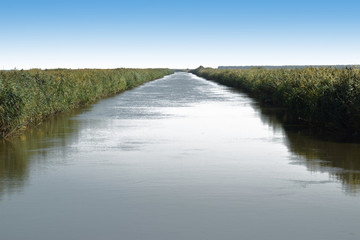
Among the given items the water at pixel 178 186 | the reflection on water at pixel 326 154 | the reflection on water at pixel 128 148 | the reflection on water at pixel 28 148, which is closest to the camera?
the water at pixel 178 186

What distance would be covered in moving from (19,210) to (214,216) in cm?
315

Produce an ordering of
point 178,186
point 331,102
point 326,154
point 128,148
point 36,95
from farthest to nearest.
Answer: point 36,95, point 331,102, point 128,148, point 326,154, point 178,186

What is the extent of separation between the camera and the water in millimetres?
7004

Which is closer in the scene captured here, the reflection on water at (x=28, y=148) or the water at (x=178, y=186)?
the water at (x=178, y=186)

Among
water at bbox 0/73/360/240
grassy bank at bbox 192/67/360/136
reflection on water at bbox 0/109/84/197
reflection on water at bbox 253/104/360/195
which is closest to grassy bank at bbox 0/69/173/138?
reflection on water at bbox 0/109/84/197

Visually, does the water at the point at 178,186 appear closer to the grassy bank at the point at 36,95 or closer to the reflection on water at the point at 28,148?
the reflection on water at the point at 28,148

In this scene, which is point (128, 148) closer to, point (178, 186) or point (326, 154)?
point (178, 186)

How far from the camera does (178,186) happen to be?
31.3 feet

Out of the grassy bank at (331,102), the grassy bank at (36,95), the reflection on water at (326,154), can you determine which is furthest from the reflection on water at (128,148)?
the grassy bank at (331,102)

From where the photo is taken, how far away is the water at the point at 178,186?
700 cm

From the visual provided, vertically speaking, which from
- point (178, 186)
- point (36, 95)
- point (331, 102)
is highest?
point (36, 95)

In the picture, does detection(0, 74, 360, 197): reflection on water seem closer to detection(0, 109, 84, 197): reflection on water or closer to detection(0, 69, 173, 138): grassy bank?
detection(0, 109, 84, 197): reflection on water

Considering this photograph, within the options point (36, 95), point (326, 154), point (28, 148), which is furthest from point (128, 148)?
point (36, 95)

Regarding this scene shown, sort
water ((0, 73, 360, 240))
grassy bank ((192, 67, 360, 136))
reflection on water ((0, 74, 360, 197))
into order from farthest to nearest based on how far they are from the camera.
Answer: grassy bank ((192, 67, 360, 136))
reflection on water ((0, 74, 360, 197))
water ((0, 73, 360, 240))
